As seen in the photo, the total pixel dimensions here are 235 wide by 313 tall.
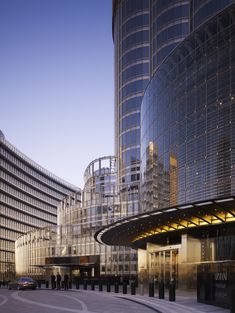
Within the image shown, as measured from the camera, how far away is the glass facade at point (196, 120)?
1293 inches

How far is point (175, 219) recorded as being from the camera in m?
38.8

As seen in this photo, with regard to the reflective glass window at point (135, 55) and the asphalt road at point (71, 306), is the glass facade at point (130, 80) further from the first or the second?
the asphalt road at point (71, 306)

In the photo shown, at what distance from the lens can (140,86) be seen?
8112 centimetres

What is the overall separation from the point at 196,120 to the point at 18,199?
114m

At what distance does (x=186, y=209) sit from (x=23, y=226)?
120m

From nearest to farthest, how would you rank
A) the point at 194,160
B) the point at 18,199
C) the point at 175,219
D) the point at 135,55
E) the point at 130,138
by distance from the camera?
the point at 194,160 < the point at 175,219 < the point at 135,55 < the point at 130,138 < the point at 18,199

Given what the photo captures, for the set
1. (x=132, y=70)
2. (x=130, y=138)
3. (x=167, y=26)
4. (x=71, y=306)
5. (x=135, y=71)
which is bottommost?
(x=71, y=306)

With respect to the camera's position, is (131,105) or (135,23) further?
(135,23)

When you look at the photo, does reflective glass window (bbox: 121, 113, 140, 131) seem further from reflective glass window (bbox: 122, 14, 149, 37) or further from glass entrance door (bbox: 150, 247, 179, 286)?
glass entrance door (bbox: 150, 247, 179, 286)

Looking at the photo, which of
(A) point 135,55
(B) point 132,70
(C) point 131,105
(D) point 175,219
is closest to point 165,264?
(D) point 175,219

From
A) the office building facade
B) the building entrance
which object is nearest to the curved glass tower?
the building entrance

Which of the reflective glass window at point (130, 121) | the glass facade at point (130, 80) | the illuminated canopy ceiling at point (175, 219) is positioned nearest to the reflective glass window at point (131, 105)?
the glass facade at point (130, 80)

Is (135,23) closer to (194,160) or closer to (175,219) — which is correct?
(175,219)

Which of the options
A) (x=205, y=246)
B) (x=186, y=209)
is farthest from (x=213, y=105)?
(x=205, y=246)
